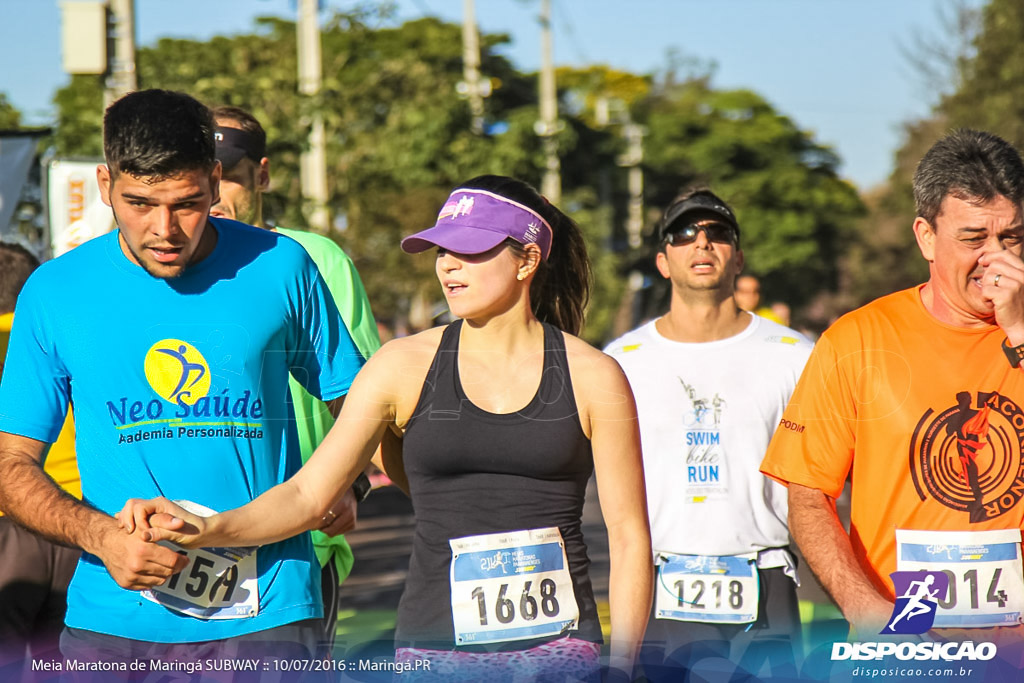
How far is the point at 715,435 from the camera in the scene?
16.8 feet

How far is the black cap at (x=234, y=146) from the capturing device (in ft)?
15.7

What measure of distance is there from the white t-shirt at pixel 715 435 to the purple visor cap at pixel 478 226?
1929 mm

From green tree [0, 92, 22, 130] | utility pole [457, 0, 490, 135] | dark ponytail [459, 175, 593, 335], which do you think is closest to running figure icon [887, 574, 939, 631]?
dark ponytail [459, 175, 593, 335]

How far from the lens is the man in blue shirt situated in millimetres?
3266

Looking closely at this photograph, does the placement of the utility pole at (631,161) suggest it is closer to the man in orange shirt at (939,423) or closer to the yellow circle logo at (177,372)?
the man in orange shirt at (939,423)

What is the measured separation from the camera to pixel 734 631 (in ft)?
16.5

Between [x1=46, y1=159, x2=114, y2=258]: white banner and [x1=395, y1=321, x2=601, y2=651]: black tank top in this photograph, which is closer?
[x1=395, y1=321, x2=601, y2=651]: black tank top

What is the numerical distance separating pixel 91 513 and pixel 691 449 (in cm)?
255

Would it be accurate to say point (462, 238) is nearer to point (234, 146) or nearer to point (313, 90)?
point (234, 146)

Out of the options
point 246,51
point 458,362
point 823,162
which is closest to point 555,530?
point 458,362

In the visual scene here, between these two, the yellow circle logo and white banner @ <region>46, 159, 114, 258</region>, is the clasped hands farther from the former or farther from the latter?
white banner @ <region>46, 159, 114, 258</region>

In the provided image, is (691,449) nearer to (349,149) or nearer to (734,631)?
(734,631)

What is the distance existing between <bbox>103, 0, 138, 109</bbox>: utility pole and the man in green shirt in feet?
11.4

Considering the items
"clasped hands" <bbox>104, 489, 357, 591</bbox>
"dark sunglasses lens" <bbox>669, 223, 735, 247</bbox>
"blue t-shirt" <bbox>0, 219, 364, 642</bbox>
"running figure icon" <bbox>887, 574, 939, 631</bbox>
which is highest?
"dark sunglasses lens" <bbox>669, 223, 735, 247</bbox>
